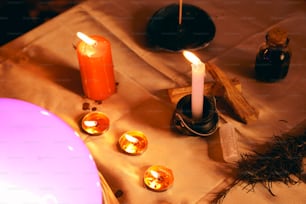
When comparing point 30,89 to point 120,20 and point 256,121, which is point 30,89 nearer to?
point 120,20

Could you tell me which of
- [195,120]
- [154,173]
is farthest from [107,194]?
[195,120]

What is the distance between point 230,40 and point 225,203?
0.40 m

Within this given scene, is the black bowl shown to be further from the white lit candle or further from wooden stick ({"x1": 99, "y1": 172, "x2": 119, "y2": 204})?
wooden stick ({"x1": 99, "y1": 172, "x2": 119, "y2": 204})

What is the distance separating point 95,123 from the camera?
866 mm

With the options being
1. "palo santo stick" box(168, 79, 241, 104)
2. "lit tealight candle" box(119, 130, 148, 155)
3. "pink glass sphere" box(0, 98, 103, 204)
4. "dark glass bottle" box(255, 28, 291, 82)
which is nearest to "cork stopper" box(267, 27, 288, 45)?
"dark glass bottle" box(255, 28, 291, 82)

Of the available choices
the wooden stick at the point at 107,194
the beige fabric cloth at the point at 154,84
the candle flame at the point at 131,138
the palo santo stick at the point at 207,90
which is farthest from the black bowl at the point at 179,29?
the wooden stick at the point at 107,194

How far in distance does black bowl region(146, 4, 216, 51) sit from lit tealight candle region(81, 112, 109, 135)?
21 cm

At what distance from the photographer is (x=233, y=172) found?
0.79m

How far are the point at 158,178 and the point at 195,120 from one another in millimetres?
122

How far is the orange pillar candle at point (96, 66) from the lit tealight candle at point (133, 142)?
4.4 inches

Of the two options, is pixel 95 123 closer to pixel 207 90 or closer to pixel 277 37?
pixel 207 90

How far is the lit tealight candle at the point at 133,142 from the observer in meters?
0.82

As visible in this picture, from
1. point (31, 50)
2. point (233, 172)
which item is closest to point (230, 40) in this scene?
point (233, 172)

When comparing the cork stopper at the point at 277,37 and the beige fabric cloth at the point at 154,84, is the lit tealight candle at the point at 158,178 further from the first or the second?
the cork stopper at the point at 277,37
